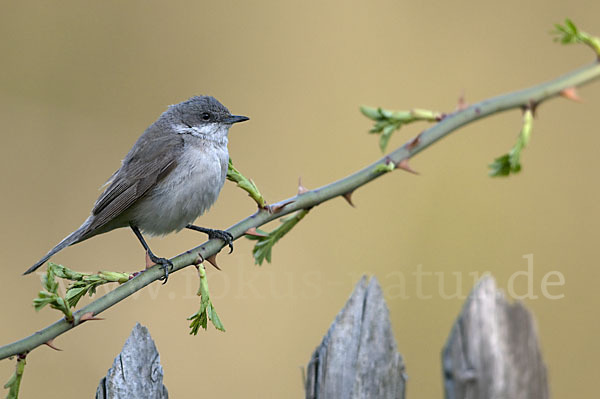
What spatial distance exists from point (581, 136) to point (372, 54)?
1.75 metres

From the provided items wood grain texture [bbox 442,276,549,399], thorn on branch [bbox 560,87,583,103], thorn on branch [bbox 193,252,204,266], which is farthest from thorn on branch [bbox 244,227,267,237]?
thorn on branch [bbox 560,87,583,103]

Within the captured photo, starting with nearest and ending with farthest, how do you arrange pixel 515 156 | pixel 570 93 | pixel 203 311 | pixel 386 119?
pixel 570 93 → pixel 515 156 → pixel 386 119 → pixel 203 311

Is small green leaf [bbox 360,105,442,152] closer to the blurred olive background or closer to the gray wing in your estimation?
the gray wing

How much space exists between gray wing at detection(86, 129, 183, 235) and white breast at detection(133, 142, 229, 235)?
54 millimetres

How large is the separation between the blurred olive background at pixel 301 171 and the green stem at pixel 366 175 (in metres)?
2.86

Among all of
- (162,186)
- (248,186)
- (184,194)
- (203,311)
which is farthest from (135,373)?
(162,186)

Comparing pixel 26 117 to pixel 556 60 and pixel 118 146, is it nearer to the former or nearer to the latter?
pixel 118 146

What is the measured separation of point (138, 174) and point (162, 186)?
144mm

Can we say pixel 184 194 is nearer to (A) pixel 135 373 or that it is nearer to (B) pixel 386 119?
(A) pixel 135 373

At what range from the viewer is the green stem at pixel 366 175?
6.30 ft

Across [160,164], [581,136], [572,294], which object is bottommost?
[572,294]

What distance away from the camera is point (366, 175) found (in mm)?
2094

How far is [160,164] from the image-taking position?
3.84 meters

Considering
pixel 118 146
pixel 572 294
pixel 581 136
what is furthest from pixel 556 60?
pixel 118 146
